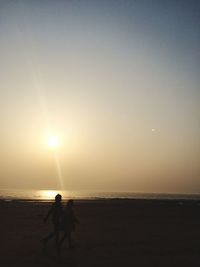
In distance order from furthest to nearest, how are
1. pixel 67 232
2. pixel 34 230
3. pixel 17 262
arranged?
pixel 34 230 → pixel 67 232 → pixel 17 262

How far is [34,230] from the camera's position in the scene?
2142cm

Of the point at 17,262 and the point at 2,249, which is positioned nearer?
the point at 17,262

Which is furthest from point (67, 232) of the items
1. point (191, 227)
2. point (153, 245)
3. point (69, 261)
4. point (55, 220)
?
point (191, 227)

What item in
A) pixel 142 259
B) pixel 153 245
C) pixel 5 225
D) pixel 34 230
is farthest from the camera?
pixel 5 225

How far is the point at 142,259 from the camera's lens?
45.0ft

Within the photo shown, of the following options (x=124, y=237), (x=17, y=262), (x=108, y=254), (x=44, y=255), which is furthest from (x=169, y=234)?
(x=17, y=262)

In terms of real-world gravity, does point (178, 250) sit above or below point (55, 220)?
below

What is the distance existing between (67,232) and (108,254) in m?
1.66

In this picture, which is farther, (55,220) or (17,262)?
(55,220)

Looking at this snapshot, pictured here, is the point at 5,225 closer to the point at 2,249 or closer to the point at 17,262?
the point at 2,249

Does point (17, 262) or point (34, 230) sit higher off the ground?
point (34, 230)

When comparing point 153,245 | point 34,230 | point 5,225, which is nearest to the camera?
point 153,245

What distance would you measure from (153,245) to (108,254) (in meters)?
2.81

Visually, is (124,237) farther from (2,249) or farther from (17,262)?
(17,262)
